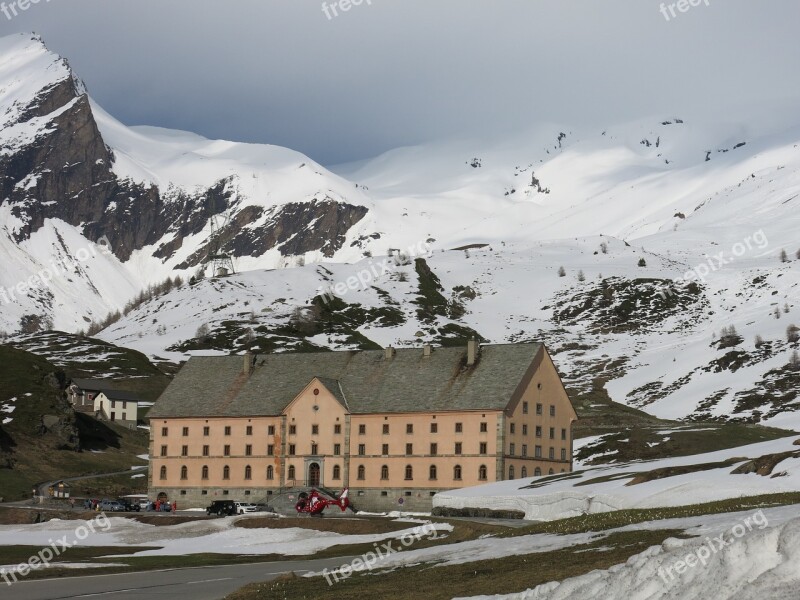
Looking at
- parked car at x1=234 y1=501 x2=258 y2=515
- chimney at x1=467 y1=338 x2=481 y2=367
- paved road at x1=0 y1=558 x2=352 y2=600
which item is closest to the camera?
paved road at x1=0 y1=558 x2=352 y2=600

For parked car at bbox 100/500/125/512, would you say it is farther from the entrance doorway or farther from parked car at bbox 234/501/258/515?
the entrance doorway

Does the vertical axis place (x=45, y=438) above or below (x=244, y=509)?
above

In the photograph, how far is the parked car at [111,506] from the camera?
10962 cm

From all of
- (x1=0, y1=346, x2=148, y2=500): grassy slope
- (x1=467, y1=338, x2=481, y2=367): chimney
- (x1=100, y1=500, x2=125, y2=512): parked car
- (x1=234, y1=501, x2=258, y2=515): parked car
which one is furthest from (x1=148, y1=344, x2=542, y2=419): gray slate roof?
(x1=100, y1=500, x2=125, y2=512): parked car

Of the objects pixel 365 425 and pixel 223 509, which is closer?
pixel 223 509

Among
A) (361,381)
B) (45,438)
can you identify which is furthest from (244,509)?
(45,438)

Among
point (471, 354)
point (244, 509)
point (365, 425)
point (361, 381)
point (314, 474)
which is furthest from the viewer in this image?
point (361, 381)

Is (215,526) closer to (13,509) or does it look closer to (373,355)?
(13,509)

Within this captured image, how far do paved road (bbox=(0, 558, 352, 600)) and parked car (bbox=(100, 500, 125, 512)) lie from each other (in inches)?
2106

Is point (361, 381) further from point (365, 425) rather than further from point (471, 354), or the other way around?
point (471, 354)

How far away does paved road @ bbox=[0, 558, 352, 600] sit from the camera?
46.2 meters

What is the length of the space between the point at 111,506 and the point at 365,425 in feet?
91.3

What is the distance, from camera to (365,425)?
125438mm

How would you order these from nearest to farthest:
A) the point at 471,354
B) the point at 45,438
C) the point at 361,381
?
the point at 471,354 < the point at 361,381 < the point at 45,438
